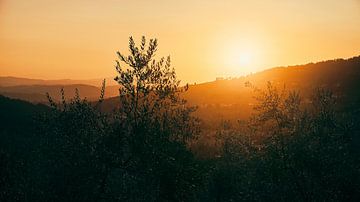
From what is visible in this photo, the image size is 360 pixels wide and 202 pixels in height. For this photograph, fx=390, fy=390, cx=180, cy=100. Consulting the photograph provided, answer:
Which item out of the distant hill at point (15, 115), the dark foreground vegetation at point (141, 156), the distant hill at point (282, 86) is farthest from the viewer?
the distant hill at point (282, 86)

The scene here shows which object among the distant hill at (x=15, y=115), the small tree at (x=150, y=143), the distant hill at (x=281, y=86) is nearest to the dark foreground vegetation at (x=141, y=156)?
the small tree at (x=150, y=143)

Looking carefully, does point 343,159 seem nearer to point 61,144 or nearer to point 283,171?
point 283,171

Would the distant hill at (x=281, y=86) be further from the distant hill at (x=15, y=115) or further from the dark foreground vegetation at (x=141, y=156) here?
the dark foreground vegetation at (x=141, y=156)

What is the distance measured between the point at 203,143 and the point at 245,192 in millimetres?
26444

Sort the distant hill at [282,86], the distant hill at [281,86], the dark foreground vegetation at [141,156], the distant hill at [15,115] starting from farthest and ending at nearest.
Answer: the distant hill at [282,86] < the distant hill at [281,86] < the distant hill at [15,115] < the dark foreground vegetation at [141,156]

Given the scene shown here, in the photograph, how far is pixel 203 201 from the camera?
30.9m

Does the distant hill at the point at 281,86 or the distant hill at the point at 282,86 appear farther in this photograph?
the distant hill at the point at 282,86

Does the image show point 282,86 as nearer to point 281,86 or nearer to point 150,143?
point 281,86

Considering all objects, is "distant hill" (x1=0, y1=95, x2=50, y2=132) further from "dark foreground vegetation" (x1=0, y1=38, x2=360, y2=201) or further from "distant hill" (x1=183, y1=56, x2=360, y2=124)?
"dark foreground vegetation" (x1=0, y1=38, x2=360, y2=201)

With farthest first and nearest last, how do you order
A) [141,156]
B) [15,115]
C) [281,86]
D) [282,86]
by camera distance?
[282,86] < [281,86] < [15,115] < [141,156]

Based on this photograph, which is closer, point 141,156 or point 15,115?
point 141,156

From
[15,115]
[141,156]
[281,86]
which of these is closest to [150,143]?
[141,156]

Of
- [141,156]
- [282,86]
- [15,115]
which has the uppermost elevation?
[282,86]

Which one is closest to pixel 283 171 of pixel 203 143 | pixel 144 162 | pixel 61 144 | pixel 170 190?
pixel 170 190
